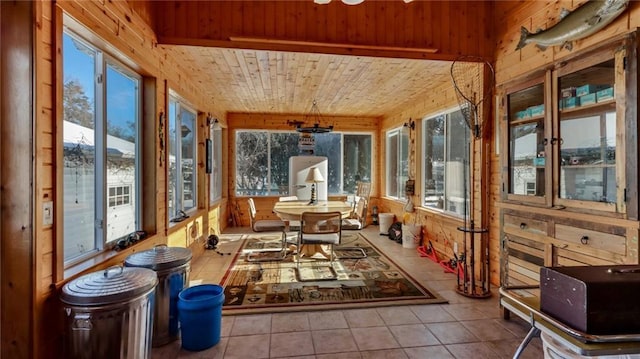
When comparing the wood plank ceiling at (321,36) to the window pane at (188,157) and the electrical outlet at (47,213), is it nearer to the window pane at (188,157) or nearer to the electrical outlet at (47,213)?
the window pane at (188,157)

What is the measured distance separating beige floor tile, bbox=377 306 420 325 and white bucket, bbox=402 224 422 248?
7.65 ft

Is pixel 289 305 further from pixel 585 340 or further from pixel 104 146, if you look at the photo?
pixel 585 340

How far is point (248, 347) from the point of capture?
236 cm

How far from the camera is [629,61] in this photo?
2.00 m

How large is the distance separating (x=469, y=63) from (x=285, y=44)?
209 centimetres

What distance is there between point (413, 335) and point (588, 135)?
1.95 metres

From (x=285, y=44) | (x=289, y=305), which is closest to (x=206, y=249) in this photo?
(x=289, y=305)

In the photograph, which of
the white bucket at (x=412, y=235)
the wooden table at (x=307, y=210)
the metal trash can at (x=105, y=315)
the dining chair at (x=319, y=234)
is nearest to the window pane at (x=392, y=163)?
the white bucket at (x=412, y=235)

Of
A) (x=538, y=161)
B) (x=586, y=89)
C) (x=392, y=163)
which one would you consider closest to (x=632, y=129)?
(x=586, y=89)

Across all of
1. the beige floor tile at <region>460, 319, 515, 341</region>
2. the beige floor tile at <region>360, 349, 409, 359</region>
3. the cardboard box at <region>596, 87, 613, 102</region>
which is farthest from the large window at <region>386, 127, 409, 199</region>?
the beige floor tile at <region>360, 349, 409, 359</region>

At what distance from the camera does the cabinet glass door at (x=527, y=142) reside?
268cm

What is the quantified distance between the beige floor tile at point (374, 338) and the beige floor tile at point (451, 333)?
0.36 m

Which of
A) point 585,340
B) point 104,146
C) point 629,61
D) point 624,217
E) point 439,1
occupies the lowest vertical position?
point 585,340

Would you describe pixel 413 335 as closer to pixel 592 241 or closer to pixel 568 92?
pixel 592 241
